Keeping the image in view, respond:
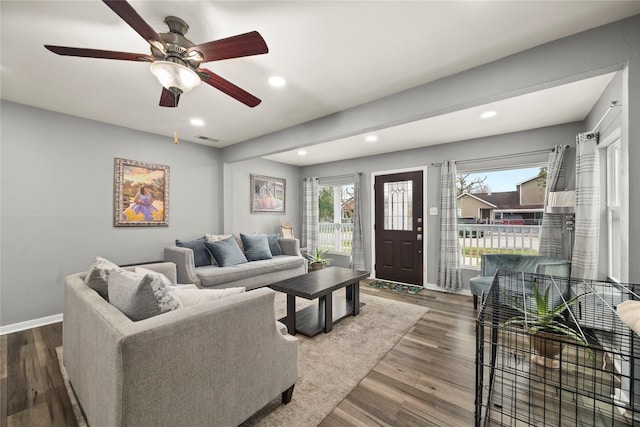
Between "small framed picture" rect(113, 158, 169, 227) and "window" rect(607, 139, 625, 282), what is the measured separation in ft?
17.8

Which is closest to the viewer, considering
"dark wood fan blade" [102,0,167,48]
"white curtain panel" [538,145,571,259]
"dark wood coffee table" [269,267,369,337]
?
"dark wood fan blade" [102,0,167,48]

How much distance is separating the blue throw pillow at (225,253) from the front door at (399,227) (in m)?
2.59

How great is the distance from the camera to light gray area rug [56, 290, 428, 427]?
1682 mm

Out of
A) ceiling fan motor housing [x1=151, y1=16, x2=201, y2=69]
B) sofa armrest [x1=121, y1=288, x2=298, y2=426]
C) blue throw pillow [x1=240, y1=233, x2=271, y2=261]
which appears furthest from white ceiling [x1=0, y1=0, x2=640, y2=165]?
blue throw pillow [x1=240, y1=233, x2=271, y2=261]

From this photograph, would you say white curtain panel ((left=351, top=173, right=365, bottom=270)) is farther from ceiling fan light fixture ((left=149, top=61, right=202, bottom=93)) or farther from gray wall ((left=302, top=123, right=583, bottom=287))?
ceiling fan light fixture ((left=149, top=61, right=202, bottom=93))

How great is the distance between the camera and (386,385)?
1.96 metres

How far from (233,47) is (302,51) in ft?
2.11

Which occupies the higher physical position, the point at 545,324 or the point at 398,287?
the point at 545,324

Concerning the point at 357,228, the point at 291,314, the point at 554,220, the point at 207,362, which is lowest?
the point at 291,314

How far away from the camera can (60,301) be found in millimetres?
3150

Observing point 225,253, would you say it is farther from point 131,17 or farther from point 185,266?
point 131,17

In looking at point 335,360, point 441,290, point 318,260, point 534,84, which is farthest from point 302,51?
point 318,260

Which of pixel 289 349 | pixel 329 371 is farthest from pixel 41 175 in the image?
pixel 329 371

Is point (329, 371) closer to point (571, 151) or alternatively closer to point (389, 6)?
point (389, 6)
